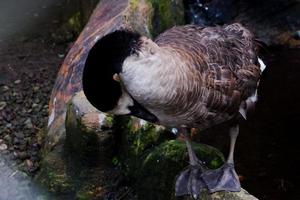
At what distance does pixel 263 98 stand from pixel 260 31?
6.34 ft

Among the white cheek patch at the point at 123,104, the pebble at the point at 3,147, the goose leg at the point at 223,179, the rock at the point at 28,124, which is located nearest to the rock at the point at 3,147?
the pebble at the point at 3,147

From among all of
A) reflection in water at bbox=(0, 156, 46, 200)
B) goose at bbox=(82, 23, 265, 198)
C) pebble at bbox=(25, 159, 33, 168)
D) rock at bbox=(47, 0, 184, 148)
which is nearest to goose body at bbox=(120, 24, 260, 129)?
goose at bbox=(82, 23, 265, 198)

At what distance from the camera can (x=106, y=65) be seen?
2.52 m

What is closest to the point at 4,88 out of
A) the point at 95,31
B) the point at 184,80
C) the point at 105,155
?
the point at 95,31

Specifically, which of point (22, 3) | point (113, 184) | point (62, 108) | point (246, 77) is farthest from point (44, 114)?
point (246, 77)

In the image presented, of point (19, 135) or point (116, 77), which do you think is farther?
point (19, 135)

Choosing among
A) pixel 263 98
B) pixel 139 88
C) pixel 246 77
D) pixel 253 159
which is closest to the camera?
pixel 139 88

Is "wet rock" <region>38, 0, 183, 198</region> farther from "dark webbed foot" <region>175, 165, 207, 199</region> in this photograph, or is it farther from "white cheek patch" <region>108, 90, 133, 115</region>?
"white cheek patch" <region>108, 90, 133, 115</region>

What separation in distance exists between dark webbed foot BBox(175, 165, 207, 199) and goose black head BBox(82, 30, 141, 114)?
49.8 inches

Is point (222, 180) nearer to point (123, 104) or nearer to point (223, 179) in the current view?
point (223, 179)

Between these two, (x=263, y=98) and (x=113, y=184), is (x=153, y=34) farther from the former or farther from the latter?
(x=113, y=184)

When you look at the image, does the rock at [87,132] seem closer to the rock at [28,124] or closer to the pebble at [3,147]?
the pebble at [3,147]

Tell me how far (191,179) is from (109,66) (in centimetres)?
143

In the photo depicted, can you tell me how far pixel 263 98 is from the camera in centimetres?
651
